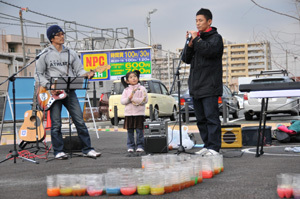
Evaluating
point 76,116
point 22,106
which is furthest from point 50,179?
point 22,106

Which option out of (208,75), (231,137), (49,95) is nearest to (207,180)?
(208,75)

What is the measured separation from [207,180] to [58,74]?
4.02m

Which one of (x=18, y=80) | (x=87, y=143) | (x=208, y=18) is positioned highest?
(x=208, y=18)

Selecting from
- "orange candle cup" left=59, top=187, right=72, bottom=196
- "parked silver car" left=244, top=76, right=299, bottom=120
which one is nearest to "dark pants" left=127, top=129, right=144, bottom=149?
"orange candle cup" left=59, top=187, right=72, bottom=196

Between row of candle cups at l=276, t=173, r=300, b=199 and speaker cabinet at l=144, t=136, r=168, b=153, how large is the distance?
4.97 meters

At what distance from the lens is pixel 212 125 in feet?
25.2

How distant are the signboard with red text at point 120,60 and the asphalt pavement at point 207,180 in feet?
69.6

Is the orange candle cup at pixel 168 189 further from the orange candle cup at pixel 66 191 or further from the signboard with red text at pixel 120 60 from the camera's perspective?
the signboard with red text at pixel 120 60

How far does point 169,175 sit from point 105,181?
584 millimetres

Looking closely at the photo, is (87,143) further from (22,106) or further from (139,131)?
(22,106)

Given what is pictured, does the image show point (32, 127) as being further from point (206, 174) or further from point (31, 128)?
point (206, 174)

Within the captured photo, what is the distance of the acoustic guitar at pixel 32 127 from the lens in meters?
11.0

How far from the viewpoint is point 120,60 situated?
31.7m

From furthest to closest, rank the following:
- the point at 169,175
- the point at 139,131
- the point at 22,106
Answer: the point at 22,106 → the point at 139,131 → the point at 169,175
